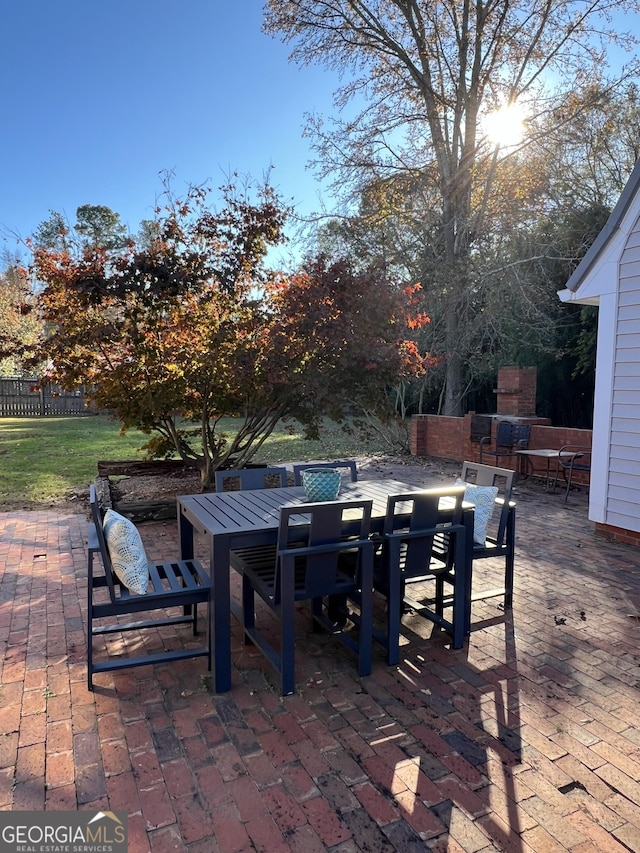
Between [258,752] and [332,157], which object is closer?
[258,752]

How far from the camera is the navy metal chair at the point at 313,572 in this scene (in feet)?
8.74

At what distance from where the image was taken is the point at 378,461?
11.0 meters

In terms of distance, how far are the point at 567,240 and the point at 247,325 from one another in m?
9.45

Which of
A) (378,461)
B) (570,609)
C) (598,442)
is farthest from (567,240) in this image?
(570,609)

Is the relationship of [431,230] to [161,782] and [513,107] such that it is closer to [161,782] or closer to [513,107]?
[513,107]

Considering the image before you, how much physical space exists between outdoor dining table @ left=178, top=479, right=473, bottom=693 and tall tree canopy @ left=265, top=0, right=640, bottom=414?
9055mm

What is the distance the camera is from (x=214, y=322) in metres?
6.33

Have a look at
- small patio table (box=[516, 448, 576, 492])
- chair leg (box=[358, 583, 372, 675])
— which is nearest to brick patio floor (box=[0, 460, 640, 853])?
chair leg (box=[358, 583, 372, 675])

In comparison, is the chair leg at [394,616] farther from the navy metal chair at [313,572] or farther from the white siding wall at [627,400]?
the white siding wall at [627,400]

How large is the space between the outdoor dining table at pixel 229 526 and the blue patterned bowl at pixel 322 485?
0.50ft

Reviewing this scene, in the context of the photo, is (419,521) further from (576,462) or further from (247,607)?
(576,462)

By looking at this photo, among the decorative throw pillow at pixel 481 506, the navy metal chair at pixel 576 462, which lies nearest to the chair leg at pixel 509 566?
the decorative throw pillow at pixel 481 506

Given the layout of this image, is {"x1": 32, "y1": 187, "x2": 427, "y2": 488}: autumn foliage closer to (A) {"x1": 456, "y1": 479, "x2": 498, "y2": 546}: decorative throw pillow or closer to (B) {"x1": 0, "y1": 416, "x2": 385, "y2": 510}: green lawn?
(B) {"x1": 0, "y1": 416, "x2": 385, "y2": 510}: green lawn

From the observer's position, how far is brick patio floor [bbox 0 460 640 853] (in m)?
1.87
